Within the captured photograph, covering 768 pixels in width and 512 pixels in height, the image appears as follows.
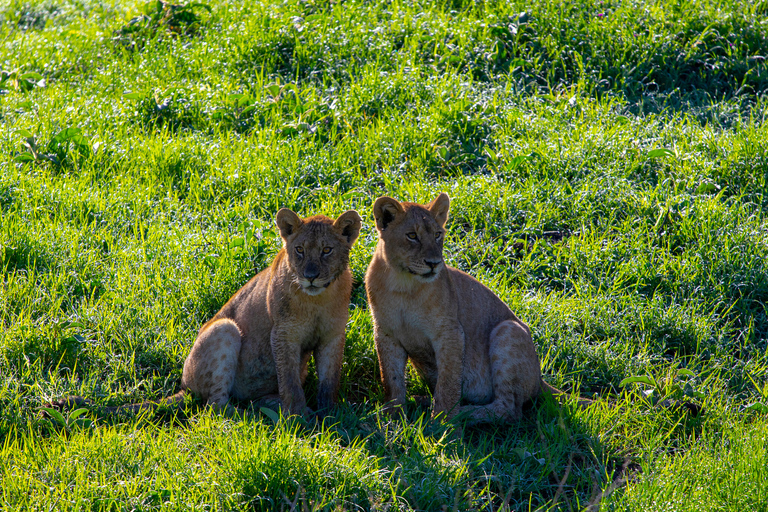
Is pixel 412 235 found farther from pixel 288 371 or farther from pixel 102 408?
pixel 102 408

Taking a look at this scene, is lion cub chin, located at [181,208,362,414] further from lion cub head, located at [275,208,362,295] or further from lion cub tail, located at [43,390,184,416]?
lion cub tail, located at [43,390,184,416]

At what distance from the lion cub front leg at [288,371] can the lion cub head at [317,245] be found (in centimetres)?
45

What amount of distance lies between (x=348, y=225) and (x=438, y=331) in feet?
3.33

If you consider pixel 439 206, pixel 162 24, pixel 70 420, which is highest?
pixel 162 24

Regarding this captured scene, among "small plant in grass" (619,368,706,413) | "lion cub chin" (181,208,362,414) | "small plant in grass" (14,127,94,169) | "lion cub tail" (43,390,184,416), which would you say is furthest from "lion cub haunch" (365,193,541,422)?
"small plant in grass" (14,127,94,169)

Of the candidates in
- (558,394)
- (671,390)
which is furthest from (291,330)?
(671,390)

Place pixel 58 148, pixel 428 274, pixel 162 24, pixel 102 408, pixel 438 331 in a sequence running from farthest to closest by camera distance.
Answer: pixel 162 24, pixel 58 148, pixel 438 331, pixel 102 408, pixel 428 274

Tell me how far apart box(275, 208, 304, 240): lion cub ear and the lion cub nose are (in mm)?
373

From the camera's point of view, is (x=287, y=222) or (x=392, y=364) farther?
(x=392, y=364)

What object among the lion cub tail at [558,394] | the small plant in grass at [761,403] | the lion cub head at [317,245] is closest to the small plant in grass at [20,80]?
the lion cub head at [317,245]

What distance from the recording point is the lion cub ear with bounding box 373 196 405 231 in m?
5.29

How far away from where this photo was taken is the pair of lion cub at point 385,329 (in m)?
5.34

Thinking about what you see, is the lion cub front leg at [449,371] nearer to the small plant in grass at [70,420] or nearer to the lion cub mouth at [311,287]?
the lion cub mouth at [311,287]

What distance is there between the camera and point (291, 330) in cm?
548
